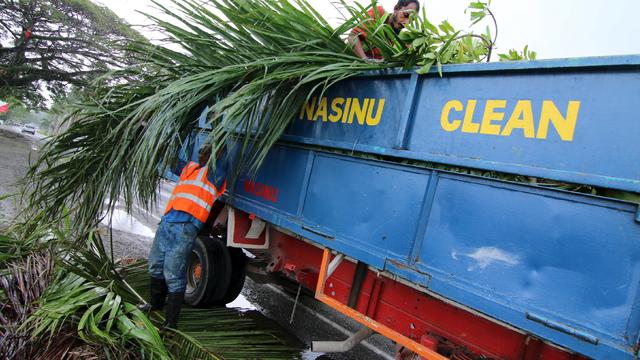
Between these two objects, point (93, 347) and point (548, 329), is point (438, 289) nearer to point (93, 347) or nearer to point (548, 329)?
point (548, 329)

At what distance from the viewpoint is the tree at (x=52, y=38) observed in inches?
682

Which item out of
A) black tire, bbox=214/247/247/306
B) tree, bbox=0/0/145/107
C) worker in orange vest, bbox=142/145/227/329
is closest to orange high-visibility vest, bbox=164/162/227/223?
worker in orange vest, bbox=142/145/227/329

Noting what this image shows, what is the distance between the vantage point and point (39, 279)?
3133 mm

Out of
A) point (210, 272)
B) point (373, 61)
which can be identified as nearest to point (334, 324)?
point (210, 272)

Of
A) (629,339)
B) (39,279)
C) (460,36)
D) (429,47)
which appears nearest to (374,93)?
(429,47)

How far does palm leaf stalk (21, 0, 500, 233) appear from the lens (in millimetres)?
2781

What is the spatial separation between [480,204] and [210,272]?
9.00ft

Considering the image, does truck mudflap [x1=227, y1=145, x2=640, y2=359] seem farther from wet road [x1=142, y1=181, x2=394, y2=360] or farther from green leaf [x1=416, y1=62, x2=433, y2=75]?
wet road [x1=142, y1=181, x2=394, y2=360]

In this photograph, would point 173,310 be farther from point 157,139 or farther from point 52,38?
point 52,38

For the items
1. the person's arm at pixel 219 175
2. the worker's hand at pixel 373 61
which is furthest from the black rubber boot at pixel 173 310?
the worker's hand at pixel 373 61

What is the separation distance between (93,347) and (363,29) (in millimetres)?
2759

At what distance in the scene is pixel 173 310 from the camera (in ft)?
10.7

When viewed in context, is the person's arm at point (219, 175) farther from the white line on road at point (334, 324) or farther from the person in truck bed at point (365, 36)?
the white line on road at point (334, 324)

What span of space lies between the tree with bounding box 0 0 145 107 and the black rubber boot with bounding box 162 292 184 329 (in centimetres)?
1618
